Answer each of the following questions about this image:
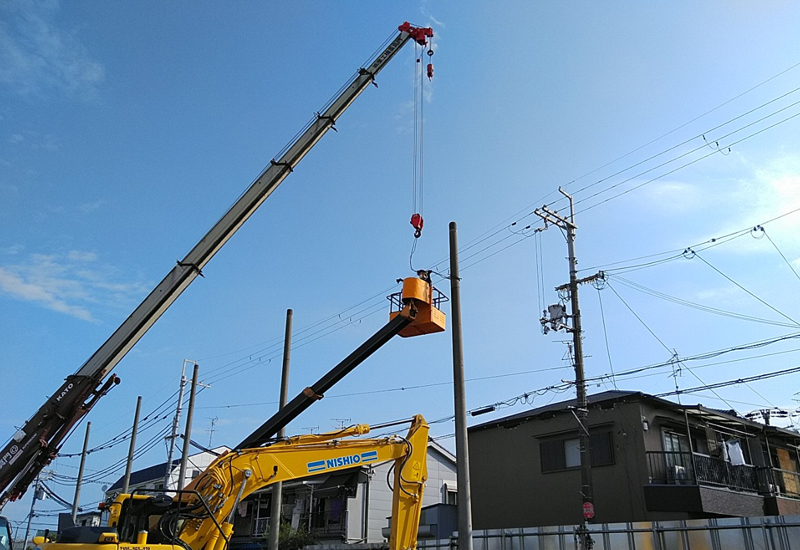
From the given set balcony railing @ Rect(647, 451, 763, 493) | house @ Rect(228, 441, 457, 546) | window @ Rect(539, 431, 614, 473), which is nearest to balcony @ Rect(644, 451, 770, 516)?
balcony railing @ Rect(647, 451, 763, 493)

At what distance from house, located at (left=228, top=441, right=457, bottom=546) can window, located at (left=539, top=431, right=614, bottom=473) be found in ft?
19.6

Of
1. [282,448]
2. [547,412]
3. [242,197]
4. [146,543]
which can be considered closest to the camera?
[146,543]

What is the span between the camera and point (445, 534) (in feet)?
84.6

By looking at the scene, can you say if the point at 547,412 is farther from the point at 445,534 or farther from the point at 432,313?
the point at 432,313

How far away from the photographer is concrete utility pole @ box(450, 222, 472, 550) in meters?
12.1

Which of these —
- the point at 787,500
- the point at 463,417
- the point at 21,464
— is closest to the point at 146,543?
the point at 463,417

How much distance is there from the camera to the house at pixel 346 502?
31.2m

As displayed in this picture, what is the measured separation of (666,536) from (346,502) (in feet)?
61.8

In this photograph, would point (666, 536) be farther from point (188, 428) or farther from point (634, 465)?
point (188, 428)

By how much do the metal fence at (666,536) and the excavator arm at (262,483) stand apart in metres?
7.63

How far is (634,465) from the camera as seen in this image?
2172 cm

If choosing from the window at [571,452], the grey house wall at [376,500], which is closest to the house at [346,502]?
the grey house wall at [376,500]

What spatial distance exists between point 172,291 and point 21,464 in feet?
17.3

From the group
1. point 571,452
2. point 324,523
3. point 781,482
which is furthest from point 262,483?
point 781,482
